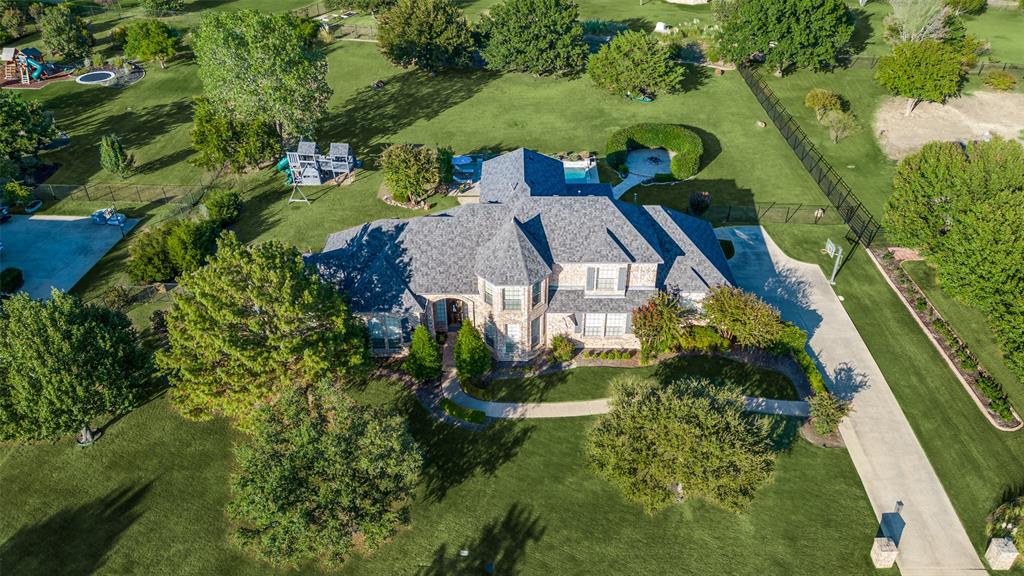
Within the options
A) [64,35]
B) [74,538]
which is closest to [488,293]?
[74,538]

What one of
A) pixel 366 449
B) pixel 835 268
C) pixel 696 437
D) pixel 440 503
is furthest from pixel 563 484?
pixel 835 268

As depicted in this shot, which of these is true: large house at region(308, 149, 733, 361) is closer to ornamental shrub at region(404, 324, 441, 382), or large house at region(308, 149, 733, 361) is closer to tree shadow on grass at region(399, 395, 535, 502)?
ornamental shrub at region(404, 324, 441, 382)

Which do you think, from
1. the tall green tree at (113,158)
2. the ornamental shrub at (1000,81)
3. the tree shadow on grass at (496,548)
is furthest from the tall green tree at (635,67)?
the tree shadow on grass at (496,548)

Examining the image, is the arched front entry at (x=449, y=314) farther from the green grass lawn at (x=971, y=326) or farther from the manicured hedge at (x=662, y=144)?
the green grass lawn at (x=971, y=326)

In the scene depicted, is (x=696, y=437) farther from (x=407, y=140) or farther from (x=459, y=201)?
(x=407, y=140)

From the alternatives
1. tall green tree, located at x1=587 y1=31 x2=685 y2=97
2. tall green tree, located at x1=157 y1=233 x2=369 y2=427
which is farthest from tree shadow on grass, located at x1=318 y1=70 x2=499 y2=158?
tall green tree, located at x1=157 y1=233 x2=369 y2=427
